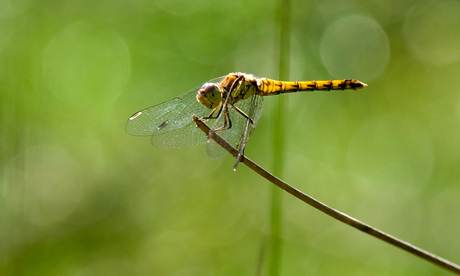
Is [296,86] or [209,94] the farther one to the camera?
[296,86]

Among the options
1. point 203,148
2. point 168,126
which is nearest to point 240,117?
point 168,126

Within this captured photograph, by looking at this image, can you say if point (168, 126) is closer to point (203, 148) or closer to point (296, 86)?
point (296, 86)

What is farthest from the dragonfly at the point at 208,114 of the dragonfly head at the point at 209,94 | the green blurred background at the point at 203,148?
the green blurred background at the point at 203,148

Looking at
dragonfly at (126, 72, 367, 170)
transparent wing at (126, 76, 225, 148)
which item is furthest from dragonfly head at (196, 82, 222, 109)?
transparent wing at (126, 76, 225, 148)

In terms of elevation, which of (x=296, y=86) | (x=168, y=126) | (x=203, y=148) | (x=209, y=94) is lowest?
(x=203, y=148)

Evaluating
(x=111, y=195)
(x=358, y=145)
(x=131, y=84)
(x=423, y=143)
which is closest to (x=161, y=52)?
(x=131, y=84)

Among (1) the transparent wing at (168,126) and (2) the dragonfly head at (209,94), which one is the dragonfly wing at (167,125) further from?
(2) the dragonfly head at (209,94)
